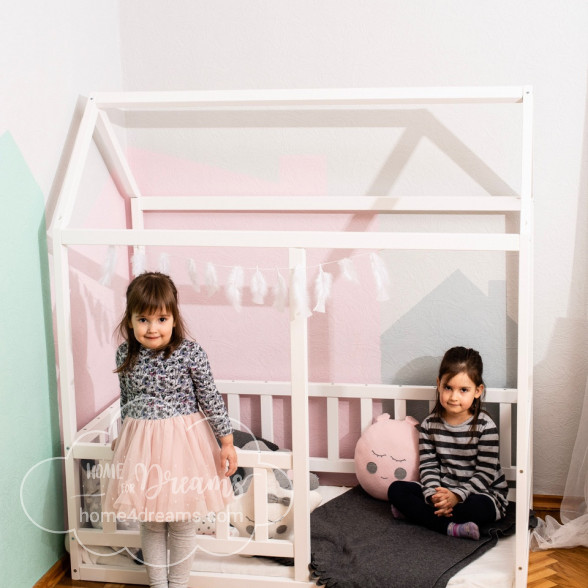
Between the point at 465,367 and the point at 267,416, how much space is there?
694 millimetres

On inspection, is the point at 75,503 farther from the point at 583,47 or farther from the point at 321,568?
the point at 583,47

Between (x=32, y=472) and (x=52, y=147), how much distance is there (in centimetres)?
86

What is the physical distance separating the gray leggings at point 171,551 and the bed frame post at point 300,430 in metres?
0.27

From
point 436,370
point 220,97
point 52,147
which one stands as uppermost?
point 220,97

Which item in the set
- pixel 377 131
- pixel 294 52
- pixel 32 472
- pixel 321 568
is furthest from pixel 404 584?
pixel 294 52

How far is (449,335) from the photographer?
7.57 feet

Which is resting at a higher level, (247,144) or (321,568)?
(247,144)

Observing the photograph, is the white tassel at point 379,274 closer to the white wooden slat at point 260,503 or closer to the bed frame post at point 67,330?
the white wooden slat at point 260,503

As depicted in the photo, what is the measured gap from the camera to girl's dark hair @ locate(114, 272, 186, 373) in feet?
5.48

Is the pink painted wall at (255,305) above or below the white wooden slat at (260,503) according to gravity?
above

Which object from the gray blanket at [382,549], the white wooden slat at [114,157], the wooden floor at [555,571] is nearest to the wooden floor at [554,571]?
the wooden floor at [555,571]

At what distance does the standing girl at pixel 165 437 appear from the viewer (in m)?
1.66

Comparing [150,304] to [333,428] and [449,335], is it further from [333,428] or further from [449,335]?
[449,335]

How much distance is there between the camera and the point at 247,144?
7.63 feet
